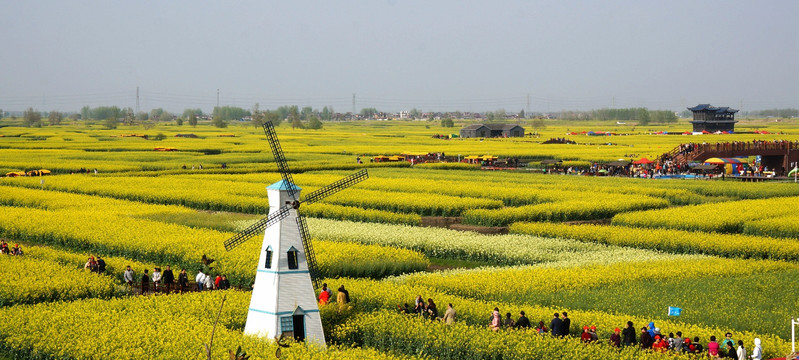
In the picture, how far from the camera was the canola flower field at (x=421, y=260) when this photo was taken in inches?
965

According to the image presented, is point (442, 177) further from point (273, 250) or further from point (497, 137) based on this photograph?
point (497, 137)

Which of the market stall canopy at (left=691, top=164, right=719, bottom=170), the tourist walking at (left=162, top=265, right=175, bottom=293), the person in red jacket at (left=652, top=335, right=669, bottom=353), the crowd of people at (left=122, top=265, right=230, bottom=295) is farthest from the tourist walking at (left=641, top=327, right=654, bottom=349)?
the market stall canopy at (left=691, top=164, right=719, bottom=170)

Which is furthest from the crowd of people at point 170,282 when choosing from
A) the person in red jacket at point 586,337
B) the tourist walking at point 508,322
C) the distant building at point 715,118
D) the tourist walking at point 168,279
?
the distant building at point 715,118

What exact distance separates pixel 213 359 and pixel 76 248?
1010 inches

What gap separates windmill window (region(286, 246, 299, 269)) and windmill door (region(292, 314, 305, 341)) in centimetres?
131

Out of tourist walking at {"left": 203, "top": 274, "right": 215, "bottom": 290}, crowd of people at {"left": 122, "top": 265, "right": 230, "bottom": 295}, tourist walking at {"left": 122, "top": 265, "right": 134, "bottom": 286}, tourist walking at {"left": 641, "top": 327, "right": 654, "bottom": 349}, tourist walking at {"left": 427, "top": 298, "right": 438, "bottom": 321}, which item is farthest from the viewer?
tourist walking at {"left": 122, "top": 265, "right": 134, "bottom": 286}

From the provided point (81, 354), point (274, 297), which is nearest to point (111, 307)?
point (81, 354)

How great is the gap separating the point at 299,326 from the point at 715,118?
164297mm

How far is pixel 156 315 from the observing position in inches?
1059

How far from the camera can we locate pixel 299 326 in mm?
24000

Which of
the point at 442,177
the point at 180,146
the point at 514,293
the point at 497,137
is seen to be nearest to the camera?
the point at 514,293

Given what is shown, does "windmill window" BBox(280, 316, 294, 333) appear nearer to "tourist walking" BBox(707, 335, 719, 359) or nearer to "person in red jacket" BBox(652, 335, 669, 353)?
"person in red jacket" BBox(652, 335, 669, 353)

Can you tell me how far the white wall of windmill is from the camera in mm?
23359

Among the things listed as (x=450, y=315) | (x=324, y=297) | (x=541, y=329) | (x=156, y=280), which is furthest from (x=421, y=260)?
(x=541, y=329)
